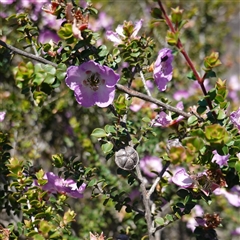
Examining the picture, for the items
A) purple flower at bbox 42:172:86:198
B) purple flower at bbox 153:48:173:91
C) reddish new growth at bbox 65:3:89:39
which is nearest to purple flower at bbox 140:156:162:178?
purple flower at bbox 42:172:86:198

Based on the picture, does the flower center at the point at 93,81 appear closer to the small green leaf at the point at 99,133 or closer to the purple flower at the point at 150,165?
the small green leaf at the point at 99,133

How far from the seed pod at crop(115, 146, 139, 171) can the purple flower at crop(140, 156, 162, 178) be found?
981mm

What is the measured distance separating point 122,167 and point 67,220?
1.01 ft

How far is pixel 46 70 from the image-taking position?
1106 mm

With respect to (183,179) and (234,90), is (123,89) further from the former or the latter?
(234,90)

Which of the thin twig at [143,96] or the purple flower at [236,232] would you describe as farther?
the purple flower at [236,232]

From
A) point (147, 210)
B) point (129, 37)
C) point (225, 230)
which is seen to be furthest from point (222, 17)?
point (147, 210)

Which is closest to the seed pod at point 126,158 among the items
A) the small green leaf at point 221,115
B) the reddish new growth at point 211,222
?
the small green leaf at point 221,115

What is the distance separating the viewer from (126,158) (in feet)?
3.95

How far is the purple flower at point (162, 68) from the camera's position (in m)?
1.31

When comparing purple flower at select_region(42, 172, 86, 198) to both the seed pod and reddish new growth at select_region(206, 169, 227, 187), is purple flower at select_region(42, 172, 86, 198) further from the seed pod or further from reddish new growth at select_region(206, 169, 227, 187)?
reddish new growth at select_region(206, 169, 227, 187)

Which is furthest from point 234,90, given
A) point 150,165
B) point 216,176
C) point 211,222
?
point 216,176

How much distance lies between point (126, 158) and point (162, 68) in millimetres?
322

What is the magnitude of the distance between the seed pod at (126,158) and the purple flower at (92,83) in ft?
0.47
